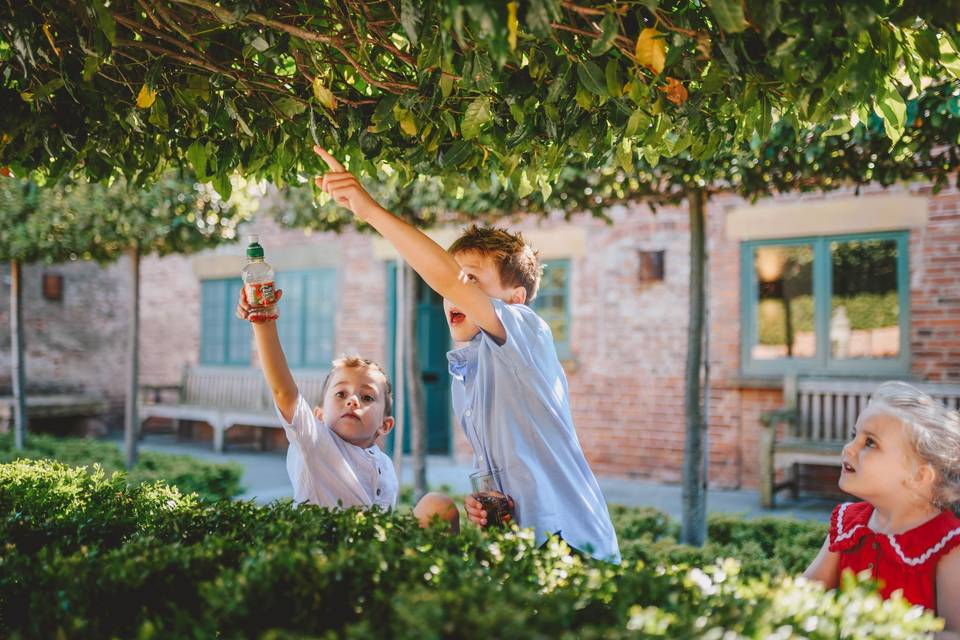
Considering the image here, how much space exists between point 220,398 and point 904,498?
11.8 meters

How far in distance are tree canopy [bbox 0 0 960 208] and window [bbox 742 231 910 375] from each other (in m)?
6.32

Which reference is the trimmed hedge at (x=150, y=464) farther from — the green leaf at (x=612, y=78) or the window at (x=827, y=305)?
the green leaf at (x=612, y=78)

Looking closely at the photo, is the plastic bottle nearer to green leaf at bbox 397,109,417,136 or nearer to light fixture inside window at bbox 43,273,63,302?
green leaf at bbox 397,109,417,136

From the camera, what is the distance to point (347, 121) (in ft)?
9.22

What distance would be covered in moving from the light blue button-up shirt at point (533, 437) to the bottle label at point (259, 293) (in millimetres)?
790

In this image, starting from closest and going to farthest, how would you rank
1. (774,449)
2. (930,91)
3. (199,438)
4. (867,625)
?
(867,625)
(930,91)
(774,449)
(199,438)

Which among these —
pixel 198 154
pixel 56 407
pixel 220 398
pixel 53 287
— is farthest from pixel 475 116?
pixel 53 287

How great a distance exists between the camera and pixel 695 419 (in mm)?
5457

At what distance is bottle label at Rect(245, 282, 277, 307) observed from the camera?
2.79 metres

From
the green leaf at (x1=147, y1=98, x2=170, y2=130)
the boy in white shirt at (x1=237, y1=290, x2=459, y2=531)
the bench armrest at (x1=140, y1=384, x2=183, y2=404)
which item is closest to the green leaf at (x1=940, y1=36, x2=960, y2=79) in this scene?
the boy in white shirt at (x1=237, y1=290, x2=459, y2=531)

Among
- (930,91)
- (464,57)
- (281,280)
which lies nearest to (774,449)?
(930,91)

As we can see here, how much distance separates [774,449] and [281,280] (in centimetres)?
766

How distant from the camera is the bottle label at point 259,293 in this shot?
9.14 ft

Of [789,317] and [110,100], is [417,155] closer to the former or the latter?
[110,100]
